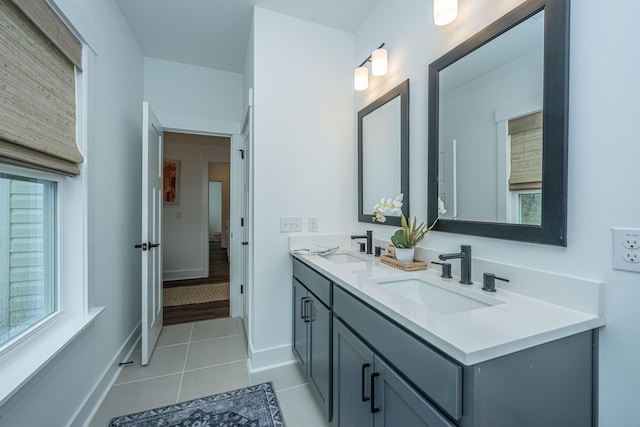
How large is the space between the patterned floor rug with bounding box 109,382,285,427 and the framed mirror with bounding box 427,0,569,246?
4.86 feet

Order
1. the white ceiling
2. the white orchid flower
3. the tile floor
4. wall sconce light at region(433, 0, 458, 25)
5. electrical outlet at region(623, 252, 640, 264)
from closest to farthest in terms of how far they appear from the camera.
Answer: electrical outlet at region(623, 252, 640, 264), wall sconce light at region(433, 0, 458, 25), the white orchid flower, the tile floor, the white ceiling

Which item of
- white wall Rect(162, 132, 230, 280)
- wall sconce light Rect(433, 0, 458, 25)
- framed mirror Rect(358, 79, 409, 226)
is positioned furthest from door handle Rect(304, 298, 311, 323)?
white wall Rect(162, 132, 230, 280)

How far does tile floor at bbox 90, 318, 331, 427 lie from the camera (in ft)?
5.40

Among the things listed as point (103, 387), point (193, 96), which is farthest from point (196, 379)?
point (193, 96)

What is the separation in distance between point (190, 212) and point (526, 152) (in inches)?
191

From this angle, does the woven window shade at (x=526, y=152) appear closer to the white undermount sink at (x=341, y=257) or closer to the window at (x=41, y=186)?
the white undermount sink at (x=341, y=257)

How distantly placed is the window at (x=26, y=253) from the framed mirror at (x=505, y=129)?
6.45 ft

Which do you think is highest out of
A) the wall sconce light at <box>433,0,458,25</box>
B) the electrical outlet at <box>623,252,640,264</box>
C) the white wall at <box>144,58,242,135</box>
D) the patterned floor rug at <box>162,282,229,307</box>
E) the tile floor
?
the white wall at <box>144,58,242,135</box>

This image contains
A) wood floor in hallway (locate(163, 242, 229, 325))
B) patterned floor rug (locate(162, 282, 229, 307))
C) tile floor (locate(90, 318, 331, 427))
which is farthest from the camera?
patterned floor rug (locate(162, 282, 229, 307))

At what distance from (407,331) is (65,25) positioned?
2.11 metres

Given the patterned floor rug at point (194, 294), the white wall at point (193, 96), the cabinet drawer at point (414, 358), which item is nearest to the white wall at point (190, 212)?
the patterned floor rug at point (194, 294)

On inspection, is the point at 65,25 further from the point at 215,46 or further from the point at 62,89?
the point at 215,46

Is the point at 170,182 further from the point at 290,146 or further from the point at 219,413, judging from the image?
the point at 219,413

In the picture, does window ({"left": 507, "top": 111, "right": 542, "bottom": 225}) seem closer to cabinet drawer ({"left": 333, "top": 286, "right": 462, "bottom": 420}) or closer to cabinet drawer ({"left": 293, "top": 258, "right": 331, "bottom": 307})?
cabinet drawer ({"left": 333, "top": 286, "right": 462, "bottom": 420})
